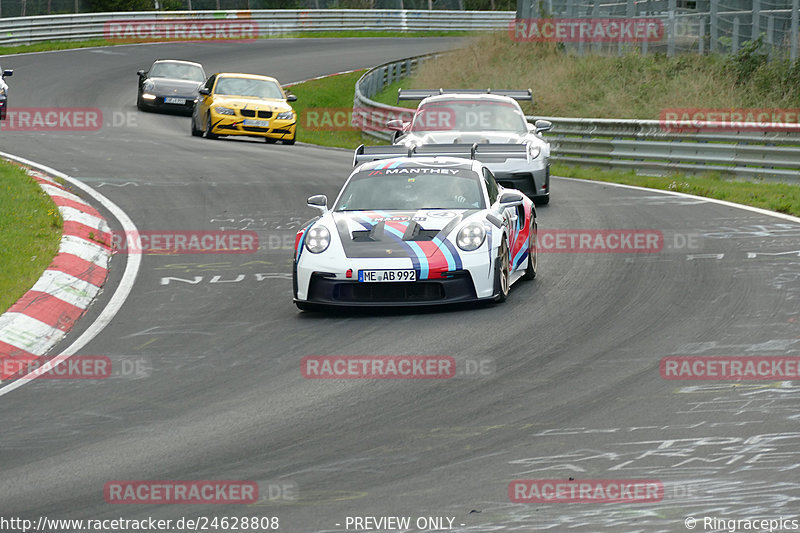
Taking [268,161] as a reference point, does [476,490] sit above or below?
above

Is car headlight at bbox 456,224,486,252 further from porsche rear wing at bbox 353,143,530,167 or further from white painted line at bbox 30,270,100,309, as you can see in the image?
white painted line at bbox 30,270,100,309

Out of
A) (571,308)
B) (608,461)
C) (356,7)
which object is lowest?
(356,7)

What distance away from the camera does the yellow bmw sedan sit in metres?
26.3

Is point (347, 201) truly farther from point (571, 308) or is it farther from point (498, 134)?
point (498, 134)

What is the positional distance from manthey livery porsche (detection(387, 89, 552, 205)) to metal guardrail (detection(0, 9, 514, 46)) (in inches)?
1238

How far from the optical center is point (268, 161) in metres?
21.8

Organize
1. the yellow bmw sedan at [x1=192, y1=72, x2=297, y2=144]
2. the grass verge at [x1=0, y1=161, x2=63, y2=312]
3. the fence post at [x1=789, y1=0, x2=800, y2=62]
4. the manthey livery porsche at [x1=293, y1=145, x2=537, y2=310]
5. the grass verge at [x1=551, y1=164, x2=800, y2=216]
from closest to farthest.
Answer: the manthey livery porsche at [x1=293, y1=145, x2=537, y2=310] → the grass verge at [x1=0, y1=161, x2=63, y2=312] → the grass verge at [x1=551, y1=164, x2=800, y2=216] → the fence post at [x1=789, y1=0, x2=800, y2=62] → the yellow bmw sedan at [x1=192, y1=72, x2=297, y2=144]

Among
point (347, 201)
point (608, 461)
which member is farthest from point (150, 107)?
point (608, 461)

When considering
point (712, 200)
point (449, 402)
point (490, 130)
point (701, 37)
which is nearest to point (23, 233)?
point (490, 130)

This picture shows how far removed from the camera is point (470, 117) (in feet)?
58.4

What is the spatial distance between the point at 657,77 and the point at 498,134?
524 inches

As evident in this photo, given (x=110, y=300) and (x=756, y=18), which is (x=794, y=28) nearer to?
(x=756, y=18)

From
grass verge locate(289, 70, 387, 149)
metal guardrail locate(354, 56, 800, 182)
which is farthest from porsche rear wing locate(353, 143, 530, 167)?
grass verge locate(289, 70, 387, 149)

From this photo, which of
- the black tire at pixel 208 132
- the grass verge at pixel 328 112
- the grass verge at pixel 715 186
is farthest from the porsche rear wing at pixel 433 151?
the grass verge at pixel 328 112
